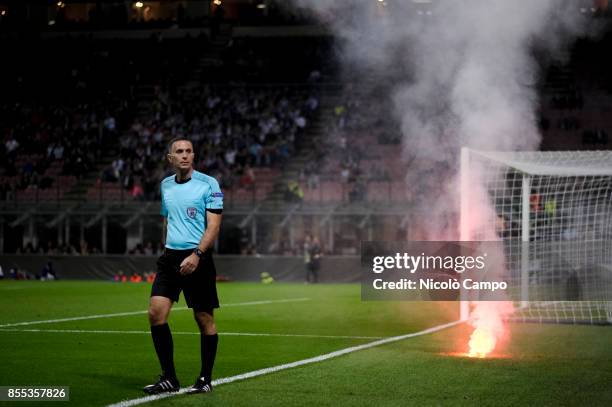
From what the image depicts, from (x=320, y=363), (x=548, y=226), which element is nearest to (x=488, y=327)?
(x=548, y=226)

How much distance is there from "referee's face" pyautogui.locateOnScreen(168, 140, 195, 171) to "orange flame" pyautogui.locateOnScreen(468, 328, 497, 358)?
15.7 feet

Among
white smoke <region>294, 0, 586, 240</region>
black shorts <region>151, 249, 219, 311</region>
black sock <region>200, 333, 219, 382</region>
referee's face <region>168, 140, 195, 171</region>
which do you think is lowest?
black sock <region>200, 333, 219, 382</region>

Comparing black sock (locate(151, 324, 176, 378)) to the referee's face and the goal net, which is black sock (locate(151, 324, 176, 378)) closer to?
the referee's face

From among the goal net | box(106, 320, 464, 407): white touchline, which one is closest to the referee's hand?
box(106, 320, 464, 407): white touchline

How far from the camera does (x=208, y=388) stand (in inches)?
341

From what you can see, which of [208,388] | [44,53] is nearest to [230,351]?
[208,388]

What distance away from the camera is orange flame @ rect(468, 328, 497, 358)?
12.2m

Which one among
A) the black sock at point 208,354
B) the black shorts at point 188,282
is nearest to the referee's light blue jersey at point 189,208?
the black shorts at point 188,282

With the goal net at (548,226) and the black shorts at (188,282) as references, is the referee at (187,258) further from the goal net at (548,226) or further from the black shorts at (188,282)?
the goal net at (548,226)

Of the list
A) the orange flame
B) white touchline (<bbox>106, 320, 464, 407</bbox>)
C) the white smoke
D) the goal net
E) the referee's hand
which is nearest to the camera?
white touchline (<bbox>106, 320, 464, 407</bbox>)

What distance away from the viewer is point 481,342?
1372 centimetres

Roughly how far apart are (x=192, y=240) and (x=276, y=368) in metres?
2.33

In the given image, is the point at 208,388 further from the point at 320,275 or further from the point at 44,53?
the point at 44,53

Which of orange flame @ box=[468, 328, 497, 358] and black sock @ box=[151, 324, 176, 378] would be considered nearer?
black sock @ box=[151, 324, 176, 378]
